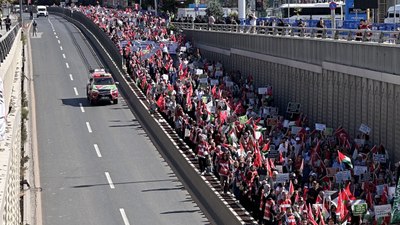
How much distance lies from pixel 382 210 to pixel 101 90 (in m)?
29.2

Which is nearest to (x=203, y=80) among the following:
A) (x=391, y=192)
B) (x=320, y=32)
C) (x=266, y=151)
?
(x=320, y=32)

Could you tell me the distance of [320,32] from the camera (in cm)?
3934

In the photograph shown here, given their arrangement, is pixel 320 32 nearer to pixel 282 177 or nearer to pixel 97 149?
pixel 97 149

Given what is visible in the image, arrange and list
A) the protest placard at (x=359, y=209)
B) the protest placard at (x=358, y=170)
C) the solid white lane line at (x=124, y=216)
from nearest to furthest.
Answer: the protest placard at (x=359, y=209), the protest placard at (x=358, y=170), the solid white lane line at (x=124, y=216)

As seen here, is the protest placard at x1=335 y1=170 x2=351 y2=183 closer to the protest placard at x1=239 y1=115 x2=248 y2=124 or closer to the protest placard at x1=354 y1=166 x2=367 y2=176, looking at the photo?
the protest placard at x1=354 y1=166 x2=367 y2=176

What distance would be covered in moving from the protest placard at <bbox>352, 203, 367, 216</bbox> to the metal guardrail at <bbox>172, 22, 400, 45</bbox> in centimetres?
840

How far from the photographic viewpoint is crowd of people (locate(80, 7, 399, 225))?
24.4m

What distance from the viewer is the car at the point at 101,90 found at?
1967 inches

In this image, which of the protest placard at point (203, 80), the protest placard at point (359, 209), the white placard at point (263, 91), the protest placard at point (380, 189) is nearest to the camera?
the protest placard at point (359, 209)

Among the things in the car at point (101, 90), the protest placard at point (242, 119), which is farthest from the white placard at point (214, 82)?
the protest placard at point (242, 119)

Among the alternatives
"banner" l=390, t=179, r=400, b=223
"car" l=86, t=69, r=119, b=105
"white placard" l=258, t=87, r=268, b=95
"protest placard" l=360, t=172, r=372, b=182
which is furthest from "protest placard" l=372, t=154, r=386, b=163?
"car" l=86, t=69, r=119, b=105

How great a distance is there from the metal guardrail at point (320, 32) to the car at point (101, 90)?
787 centimetres

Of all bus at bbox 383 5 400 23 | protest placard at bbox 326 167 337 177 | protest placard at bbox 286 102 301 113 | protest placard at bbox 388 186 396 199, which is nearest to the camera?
protest placard at bbox 388 186 396 199

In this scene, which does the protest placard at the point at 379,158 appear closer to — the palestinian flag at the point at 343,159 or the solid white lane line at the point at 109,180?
the palestinian flag at the point at 343,159
